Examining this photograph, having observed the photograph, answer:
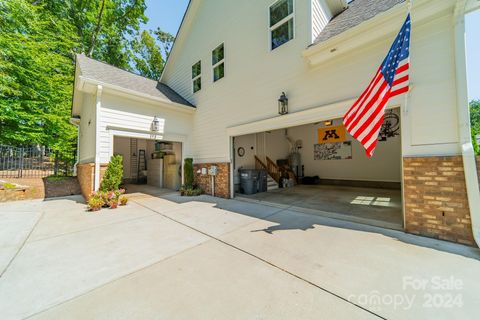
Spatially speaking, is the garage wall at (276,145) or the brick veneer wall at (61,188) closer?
the brick veneer wall at (61,188)

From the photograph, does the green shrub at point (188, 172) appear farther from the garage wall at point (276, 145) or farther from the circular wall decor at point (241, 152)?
the garage wall at point (276, 145)

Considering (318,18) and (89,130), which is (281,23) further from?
(89,130)

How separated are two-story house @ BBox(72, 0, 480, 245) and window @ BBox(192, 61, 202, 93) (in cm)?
5

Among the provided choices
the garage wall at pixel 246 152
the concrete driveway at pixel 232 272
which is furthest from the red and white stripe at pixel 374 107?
the garage wall at pixel 246 152

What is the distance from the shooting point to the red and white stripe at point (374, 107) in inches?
119

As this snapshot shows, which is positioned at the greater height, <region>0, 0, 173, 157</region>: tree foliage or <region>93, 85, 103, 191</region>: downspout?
<region>0, 0, 173, 157</region>: tree foliage

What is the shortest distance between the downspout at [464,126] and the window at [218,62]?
6577 mm

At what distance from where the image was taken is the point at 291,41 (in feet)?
18.0

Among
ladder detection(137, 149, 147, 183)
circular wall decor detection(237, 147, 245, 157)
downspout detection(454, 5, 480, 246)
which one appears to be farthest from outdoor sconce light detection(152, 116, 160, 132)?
downspout detection(454, 5, 480, 246)

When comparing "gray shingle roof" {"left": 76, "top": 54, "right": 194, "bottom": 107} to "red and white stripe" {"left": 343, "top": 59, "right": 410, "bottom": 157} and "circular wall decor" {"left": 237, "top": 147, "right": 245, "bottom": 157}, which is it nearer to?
"circular wall decor" {"left": 237, "top": 147, "right": 245, "bottom": 157}

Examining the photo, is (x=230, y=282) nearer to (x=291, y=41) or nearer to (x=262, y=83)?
(x=262, y=83)

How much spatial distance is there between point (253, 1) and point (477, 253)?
878cm

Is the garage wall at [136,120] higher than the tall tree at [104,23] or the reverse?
the reverse

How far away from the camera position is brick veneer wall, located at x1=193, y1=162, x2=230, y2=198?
7373 millimetres
